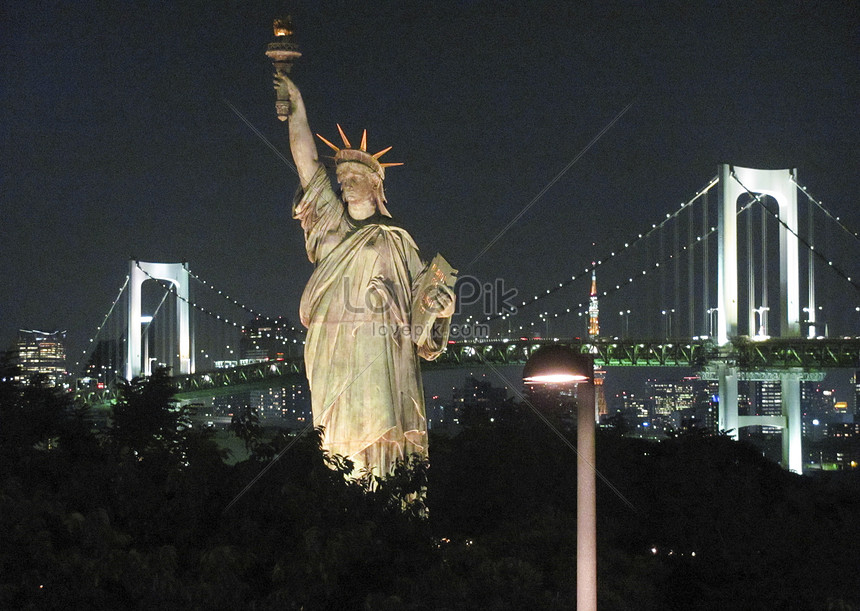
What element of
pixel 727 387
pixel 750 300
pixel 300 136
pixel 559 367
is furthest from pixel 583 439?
pixel 750 300

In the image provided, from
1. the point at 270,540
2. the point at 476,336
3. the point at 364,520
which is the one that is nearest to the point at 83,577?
the point at 270,540

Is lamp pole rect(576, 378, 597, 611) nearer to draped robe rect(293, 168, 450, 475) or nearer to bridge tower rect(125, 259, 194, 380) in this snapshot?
draped robe rect(293, 168, 450, 475)

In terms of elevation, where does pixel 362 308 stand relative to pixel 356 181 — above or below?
below

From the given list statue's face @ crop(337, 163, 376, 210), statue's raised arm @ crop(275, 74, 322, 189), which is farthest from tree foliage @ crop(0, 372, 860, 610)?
statue's raised arm @ crop(275, 74, 322, 189)

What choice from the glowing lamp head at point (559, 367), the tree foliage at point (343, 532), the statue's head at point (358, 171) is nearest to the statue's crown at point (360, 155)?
the statue's head at point (358, 171)

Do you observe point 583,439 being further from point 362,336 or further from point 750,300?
point 750,300

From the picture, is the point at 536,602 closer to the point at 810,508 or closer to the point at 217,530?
the point at 217,530
